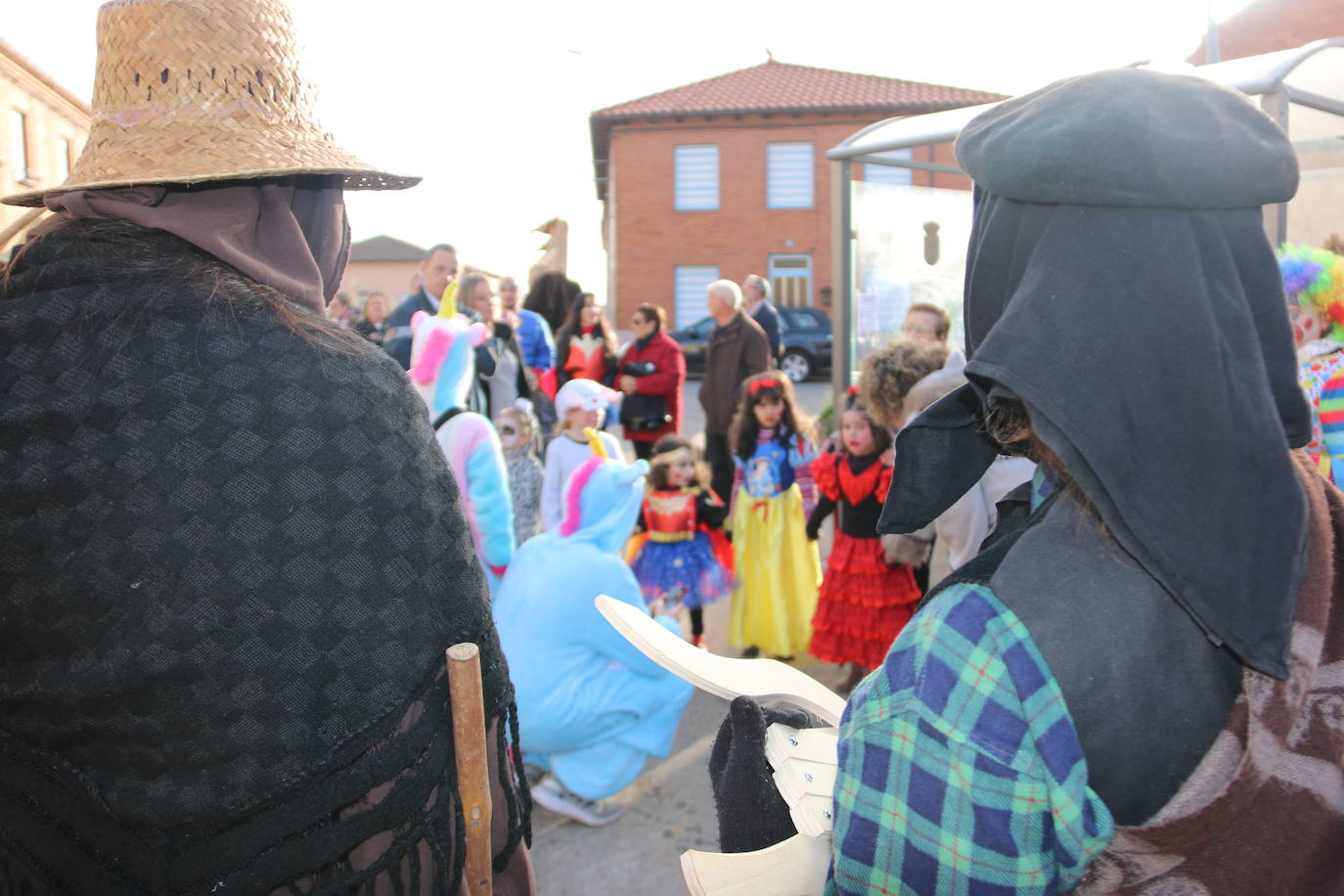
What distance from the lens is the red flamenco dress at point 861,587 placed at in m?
4.25

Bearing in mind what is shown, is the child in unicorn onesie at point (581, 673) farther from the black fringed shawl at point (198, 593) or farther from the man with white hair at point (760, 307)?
the man with white hair at point (760, 307)

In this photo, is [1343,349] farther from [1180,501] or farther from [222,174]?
[222,174]

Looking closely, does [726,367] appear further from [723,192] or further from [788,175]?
[788,175]

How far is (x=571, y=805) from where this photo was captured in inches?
132

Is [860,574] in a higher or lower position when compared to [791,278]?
lower

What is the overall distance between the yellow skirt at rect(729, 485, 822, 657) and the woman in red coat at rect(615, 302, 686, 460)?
2225 millimetres

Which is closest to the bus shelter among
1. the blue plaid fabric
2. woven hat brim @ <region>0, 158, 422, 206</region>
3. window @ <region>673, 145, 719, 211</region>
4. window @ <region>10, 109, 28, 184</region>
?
woven hat brim @ <region>0, 158, 422, 206</region>

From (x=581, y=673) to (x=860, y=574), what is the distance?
165 cm

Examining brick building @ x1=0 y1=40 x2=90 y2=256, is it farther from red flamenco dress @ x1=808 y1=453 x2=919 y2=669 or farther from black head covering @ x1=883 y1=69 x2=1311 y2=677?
black head covering @ x1=883 y1=69 x2=1311 y2=677

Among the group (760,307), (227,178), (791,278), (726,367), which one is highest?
(791,278)

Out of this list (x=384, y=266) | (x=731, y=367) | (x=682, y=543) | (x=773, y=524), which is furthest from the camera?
(x=384, y=266)

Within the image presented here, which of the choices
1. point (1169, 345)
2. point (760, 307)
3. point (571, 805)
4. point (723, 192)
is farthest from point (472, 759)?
point (723, 192)

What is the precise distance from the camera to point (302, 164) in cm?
139

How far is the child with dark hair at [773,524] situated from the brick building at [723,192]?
19.0 m
